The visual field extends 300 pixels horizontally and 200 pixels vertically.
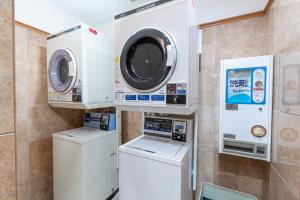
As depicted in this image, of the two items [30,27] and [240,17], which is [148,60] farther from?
[30,27]

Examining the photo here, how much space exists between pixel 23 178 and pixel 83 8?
6.90 ft

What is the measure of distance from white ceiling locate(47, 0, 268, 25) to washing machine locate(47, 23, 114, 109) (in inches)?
21.1

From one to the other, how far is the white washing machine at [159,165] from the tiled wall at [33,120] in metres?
1.17

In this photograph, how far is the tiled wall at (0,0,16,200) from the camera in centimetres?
40

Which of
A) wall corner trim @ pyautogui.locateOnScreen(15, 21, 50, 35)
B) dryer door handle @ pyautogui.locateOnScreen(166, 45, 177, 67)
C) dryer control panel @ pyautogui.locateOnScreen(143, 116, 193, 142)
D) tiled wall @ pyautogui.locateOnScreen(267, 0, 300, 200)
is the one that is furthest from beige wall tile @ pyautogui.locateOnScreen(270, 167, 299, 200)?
wall corner trim @ pyautogui.locateOnScreen(15, 21, 50, 35)

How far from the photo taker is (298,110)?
2.63 ft

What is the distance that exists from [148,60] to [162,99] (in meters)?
0.31

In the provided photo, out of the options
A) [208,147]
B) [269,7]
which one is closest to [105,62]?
[208,147]

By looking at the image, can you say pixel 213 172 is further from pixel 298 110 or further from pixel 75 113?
pixel 75 113

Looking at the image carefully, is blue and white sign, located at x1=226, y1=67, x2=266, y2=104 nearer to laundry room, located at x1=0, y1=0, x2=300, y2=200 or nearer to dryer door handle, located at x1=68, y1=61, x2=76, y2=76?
laundry room, located at x1=0, y1=0, x2=300, y2=200

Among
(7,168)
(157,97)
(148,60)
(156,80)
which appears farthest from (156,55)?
(7,168)

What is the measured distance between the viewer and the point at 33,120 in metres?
1.67

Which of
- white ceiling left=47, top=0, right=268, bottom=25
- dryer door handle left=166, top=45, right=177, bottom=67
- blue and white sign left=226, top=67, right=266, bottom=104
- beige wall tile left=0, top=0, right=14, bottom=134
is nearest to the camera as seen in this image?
beige wall tile left=0, top=0, right=14, bottom=134

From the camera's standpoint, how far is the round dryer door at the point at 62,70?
4.84 ft
